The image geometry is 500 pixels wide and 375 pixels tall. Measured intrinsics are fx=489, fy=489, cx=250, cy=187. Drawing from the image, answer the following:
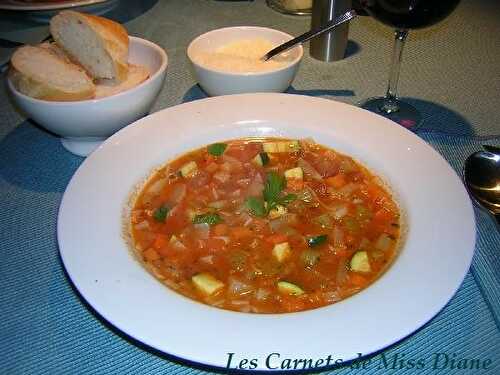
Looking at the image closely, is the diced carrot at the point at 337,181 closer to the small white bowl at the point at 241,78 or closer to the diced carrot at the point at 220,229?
the diced carrot at the point at 220,229

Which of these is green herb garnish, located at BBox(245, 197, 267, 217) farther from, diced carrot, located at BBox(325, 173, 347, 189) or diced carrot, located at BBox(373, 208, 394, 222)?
diced carrot, located at BBox(373, 208, 394, 222)

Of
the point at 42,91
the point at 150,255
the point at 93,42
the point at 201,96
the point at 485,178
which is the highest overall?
the point at 93,42

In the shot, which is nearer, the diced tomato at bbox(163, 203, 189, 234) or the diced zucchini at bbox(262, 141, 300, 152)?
the diced tomato at bbox(163, 203, 189, 234)

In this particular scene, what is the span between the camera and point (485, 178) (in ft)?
7.45

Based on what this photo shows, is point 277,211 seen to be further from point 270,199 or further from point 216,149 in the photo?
point 216,149

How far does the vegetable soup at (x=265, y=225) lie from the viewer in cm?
185

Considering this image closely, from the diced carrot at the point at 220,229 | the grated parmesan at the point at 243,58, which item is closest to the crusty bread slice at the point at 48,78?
the grated parmesan at the point at 243,58

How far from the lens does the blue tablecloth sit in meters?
1.70

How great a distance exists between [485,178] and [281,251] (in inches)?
41.4

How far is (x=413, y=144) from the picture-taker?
2.24 m

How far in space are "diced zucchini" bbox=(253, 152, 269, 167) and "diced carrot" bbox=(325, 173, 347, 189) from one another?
325 millimetres

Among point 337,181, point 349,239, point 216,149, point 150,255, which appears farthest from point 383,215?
point 150,255

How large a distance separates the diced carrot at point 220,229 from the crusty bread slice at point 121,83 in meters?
1.05

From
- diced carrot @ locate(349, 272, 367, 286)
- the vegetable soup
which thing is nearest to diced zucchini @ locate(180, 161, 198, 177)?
the vegetable soup
